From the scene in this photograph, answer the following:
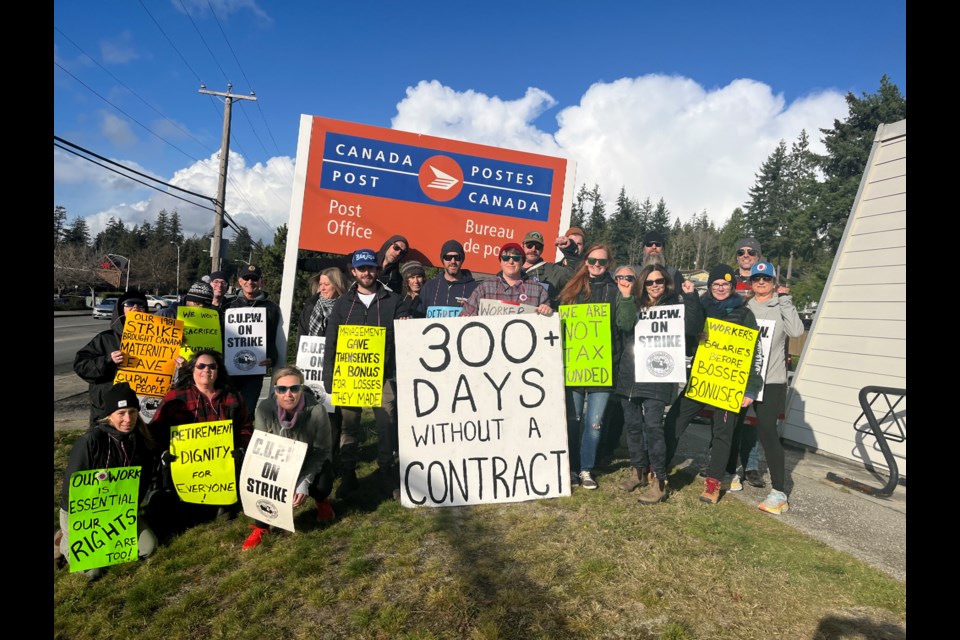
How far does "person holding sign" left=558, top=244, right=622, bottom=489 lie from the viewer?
15.0ft

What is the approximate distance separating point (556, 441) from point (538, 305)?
126cm

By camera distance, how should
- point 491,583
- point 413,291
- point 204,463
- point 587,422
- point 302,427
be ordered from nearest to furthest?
point 491,583
point 204,463
point 302,427
point 587,422
point 413,291

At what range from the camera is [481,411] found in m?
4.27

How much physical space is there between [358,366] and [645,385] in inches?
100

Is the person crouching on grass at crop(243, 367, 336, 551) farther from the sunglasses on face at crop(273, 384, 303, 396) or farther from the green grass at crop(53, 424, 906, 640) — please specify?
the green grass at crop(53, 424, 906, 640)

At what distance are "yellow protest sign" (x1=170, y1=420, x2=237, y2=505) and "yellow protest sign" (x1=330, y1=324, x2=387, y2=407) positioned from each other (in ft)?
3.11

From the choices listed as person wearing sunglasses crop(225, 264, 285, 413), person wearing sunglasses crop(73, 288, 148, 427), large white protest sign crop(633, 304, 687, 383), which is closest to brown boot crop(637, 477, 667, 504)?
large white protest sign crop(633, 304, 687, 383)

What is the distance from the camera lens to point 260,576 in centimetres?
312

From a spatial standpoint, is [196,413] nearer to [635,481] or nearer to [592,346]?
[592,346]

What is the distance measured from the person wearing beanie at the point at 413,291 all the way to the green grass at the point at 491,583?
1.82 m

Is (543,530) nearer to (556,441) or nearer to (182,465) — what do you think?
(556,441)

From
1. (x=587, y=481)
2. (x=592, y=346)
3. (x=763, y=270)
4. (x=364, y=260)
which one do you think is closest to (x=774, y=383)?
(x=763, y=270)

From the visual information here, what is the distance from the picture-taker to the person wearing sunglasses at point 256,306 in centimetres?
487
